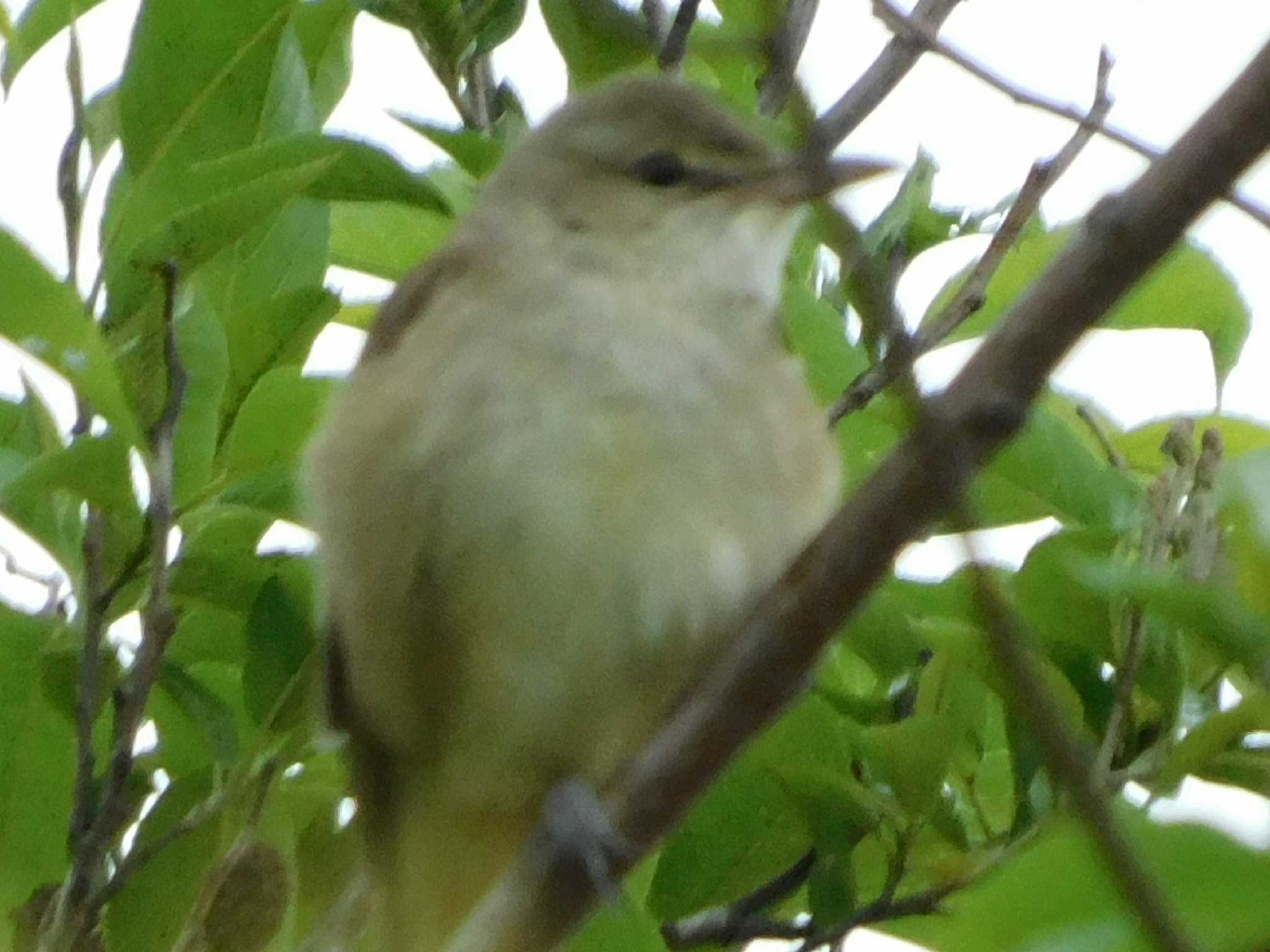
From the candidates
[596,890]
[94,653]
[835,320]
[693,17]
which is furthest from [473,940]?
[693,17]

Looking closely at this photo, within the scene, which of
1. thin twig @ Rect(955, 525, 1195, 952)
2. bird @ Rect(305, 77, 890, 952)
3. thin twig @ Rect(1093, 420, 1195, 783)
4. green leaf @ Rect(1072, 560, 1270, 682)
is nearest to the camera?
thin twig @ Rect(955, 525, 1195, 952)

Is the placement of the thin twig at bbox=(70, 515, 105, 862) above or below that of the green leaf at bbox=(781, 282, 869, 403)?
below

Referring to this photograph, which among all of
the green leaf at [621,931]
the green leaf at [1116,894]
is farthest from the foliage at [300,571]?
the green leaf at [1116,894]

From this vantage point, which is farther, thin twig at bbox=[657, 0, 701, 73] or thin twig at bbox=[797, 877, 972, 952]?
thin twig at bbox=[657, 0, 701, 73]

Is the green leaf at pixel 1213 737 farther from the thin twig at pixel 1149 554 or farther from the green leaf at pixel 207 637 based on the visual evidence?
the green leaf at pixel 207 637

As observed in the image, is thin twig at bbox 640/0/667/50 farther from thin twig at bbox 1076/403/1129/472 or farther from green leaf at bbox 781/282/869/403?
thin twig at bbox 1076/403/1129/472

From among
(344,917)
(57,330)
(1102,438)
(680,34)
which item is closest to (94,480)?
(57,330)

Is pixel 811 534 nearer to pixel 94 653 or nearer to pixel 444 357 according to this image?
pixel 444 357

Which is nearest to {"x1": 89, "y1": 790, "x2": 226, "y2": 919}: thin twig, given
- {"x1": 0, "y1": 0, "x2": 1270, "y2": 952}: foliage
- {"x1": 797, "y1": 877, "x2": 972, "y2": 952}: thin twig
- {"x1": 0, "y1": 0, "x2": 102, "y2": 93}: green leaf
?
{"x1": 0, "y1": 0, "x2": 1270, "y2": 952}: foliage
